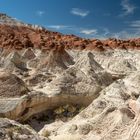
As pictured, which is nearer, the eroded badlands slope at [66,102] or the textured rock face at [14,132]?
the textured rock face at [14,132]

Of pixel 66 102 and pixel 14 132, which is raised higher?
pixel 14 132

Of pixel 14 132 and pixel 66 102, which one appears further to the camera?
pixel 66 102

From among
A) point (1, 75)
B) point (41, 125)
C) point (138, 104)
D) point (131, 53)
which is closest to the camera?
point (138, 104)

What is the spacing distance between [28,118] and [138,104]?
1022 cm

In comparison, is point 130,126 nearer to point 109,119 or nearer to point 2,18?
point 109,119

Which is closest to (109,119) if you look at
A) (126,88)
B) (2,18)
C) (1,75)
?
(126,88)

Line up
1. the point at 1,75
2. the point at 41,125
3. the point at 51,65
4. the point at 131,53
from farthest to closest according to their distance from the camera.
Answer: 1. the point at 131,53
2. the point at 51,65
3. the point at 1,75
4. the point at 41,125

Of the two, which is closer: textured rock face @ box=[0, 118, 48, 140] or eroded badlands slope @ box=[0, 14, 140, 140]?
textured rock face @ box=[0, 118, 48, 140]

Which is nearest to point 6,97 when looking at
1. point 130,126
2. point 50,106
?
point 50,106

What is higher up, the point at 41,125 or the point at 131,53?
the point at 131,53

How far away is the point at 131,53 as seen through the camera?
187 ft

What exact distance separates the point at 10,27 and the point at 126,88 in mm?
56847

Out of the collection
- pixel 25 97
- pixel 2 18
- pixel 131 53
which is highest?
pixel 2 18

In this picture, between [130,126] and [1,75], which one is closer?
[130,126]
